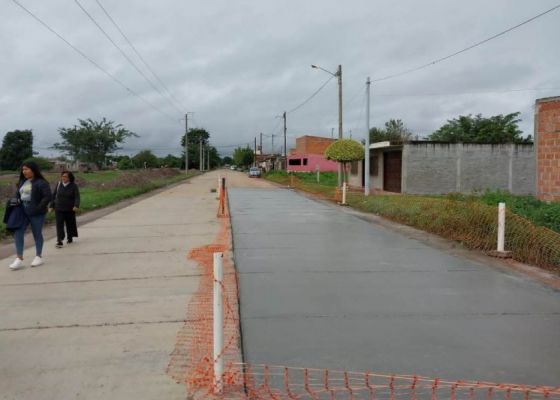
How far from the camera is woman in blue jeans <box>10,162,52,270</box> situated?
7870 mm

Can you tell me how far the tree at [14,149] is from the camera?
8956 cm

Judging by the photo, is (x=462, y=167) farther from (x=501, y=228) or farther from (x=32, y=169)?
(x=32, y=169)

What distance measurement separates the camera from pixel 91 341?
180 inches

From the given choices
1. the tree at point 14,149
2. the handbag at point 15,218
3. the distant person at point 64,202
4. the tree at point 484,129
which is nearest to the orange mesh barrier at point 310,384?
the handbag at point 15,218

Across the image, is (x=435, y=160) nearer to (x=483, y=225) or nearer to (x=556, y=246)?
(x=483, y=225)

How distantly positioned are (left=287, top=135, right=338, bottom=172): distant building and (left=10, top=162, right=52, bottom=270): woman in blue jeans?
60.2 meters

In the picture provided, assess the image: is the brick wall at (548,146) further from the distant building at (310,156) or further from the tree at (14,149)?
the tree at (14,149)

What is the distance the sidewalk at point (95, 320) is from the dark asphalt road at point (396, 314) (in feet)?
2.78

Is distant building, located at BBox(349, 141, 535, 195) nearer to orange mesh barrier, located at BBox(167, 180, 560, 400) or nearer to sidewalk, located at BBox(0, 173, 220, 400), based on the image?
sidewalk, located at BBox(0, 173, 220, 400)

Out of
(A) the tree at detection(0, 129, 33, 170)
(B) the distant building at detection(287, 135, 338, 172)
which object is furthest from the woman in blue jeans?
(A) the tree at detection(0, 129, 33, 170)

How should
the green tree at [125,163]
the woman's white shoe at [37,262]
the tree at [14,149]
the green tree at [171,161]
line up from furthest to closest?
1. the green tree at [171,161]
2. the green tree at [125,163]
3. the tree at [14,149]
4. the woman's white shoe at [37,262]

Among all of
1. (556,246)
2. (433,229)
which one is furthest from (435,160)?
(556,246)

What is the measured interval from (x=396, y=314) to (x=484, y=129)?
4953cm

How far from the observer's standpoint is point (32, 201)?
7984mm
